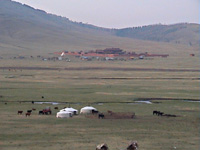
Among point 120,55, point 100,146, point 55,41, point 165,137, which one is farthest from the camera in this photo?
point 55,41

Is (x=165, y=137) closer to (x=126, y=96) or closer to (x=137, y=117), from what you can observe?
(x=137, y=117)

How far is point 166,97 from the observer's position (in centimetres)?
4866

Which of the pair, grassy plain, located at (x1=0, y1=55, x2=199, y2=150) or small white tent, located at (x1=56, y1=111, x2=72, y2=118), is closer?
grassy plain, located at (x1=0, y1=55, x2=199, y2=150)

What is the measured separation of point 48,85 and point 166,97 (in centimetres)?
1515

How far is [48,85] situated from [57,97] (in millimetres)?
11626

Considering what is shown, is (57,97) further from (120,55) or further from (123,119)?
(120,55)

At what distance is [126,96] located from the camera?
49.0m

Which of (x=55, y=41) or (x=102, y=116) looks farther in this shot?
(x=55, y=41)

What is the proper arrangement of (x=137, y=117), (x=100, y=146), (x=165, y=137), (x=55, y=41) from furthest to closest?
(x=55, y=41), (x=137, y=117), (x=165, y=137), (x=100, y=146)

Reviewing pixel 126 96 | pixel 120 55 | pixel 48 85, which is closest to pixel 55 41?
pixel 120 55

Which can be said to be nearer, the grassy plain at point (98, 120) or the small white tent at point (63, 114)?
the grassy plain at point (98, 120)

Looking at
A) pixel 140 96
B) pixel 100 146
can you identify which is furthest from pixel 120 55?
pixel 100 146

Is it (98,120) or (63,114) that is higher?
(63,114)

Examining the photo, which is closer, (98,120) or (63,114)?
(98,120)
